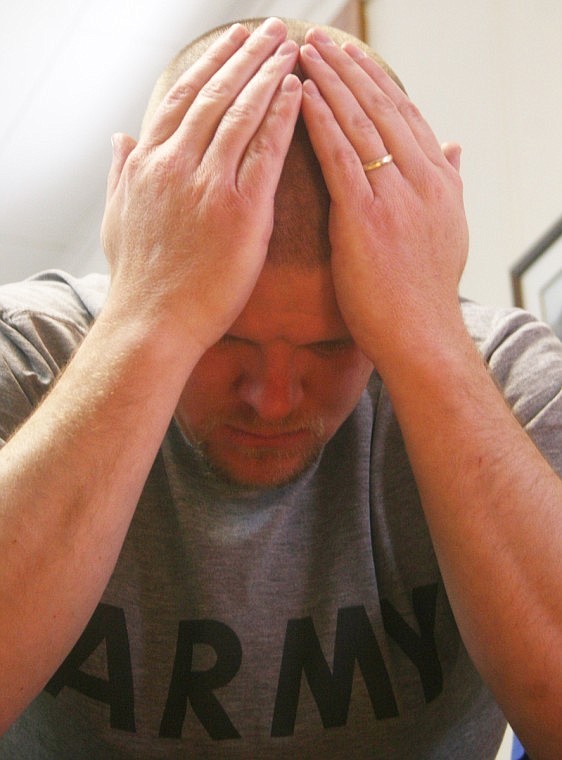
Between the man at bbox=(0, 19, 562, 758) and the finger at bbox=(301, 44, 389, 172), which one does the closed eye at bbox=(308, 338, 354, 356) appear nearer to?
the man at bbox=(0, 19, 562, 758)

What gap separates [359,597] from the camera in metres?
1.06

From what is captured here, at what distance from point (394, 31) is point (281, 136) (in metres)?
1.48

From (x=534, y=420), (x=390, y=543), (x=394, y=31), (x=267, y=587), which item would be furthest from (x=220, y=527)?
(x=394, y=31)

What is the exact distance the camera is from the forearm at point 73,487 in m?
0.80

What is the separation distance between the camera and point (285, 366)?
3.28ft

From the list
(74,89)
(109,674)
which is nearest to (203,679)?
(109,674)

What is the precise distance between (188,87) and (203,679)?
601mm

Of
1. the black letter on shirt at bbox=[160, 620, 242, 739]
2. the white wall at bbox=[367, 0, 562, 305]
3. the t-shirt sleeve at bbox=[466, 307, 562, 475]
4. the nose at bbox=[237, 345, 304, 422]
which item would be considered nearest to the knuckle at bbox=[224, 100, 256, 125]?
the nose at bbox=[237, 345, 304, 422]

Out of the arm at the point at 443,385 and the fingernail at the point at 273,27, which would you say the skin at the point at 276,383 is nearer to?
the arm at the point at 443,385

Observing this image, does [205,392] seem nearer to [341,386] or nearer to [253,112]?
[341,386]

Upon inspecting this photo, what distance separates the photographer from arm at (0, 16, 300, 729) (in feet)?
2.65

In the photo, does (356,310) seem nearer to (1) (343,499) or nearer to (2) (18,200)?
(1) (343,499)

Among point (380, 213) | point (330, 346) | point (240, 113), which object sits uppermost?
point (240, 113)

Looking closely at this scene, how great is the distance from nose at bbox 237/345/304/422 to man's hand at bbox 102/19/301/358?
0.07 m
